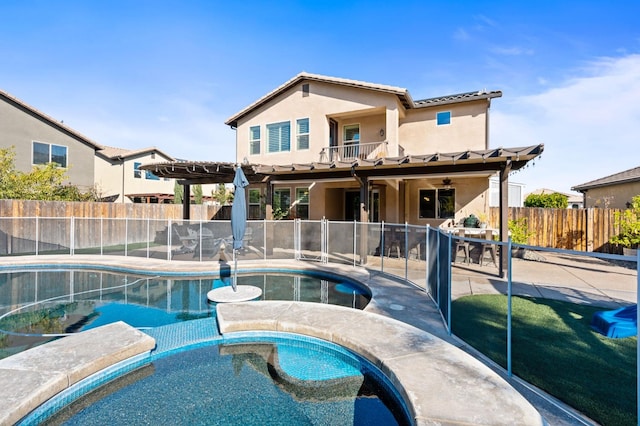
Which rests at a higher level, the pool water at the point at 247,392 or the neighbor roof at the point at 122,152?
the neighbor roof at the point at 122,152

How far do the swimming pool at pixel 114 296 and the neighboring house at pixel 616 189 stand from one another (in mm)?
15567

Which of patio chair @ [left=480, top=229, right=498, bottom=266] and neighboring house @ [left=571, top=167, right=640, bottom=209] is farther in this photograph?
neighboring house @ [left=571, top=167, right=640, bottom=209]

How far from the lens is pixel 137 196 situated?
24.7 metres

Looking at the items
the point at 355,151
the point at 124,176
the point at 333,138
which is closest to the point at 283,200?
the point at 333,138

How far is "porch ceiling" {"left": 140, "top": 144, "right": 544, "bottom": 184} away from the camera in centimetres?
922

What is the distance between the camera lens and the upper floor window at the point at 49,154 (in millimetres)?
19344

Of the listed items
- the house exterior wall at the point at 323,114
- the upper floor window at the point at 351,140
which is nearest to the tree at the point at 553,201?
the house exterior wall at the point at 323,114

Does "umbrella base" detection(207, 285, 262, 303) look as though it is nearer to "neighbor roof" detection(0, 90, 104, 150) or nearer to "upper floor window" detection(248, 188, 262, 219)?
"upper floor window" detection(248, 188, 262, 219)

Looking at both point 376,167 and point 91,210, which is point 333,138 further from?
point 91,210

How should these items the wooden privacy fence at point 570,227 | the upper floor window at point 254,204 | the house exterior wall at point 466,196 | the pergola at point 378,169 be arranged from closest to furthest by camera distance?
the pergola at point 378,169 → the wooden privacy fence at point 570,227 → the house exterior wall at point 466,196 → the upper floor window at point 254,204

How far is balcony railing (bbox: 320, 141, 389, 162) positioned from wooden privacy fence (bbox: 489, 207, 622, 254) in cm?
592

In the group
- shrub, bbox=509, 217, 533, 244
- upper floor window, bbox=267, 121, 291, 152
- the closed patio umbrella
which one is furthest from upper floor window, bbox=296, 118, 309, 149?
shrub, bbox=509, 217, 533, 244

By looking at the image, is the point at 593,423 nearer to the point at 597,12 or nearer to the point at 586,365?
the point at 586,365

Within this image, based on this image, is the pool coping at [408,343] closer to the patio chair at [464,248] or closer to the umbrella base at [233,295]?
the umbrella base at [233,295]
